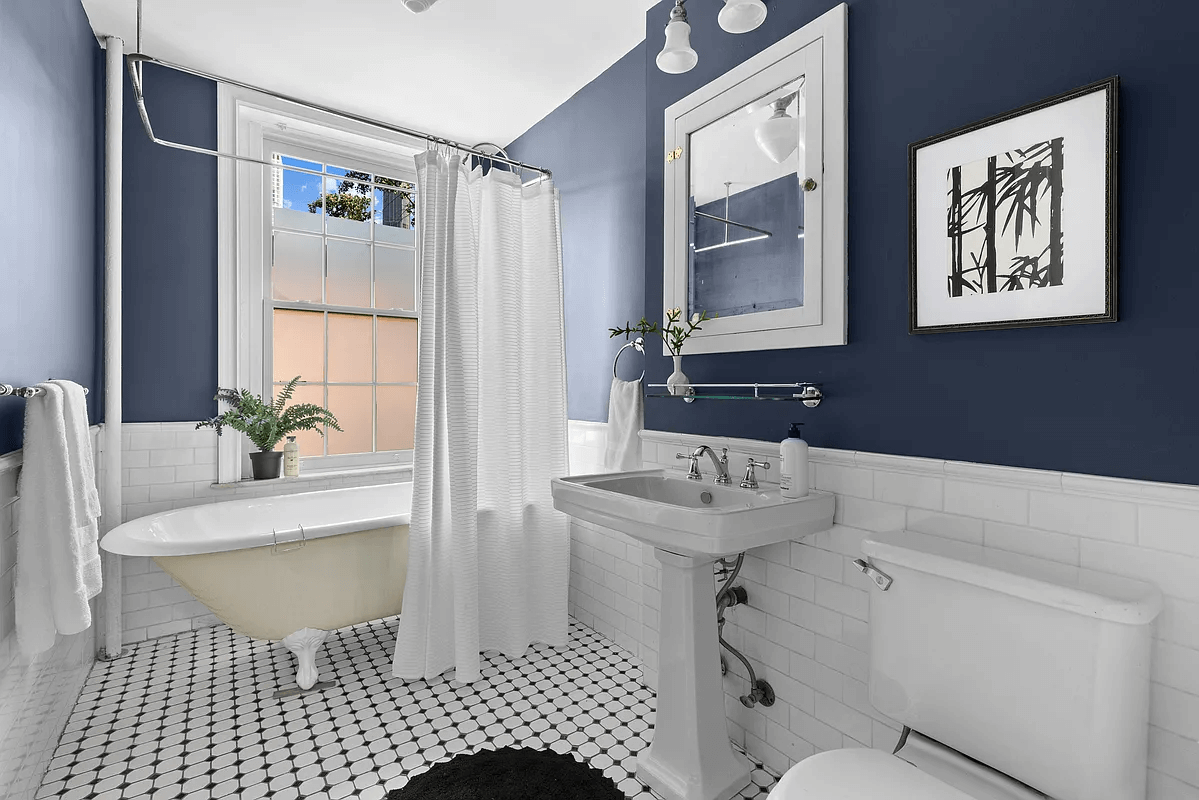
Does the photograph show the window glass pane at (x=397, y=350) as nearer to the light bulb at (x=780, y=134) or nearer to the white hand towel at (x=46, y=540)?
the white hand towel at (x=46, y=540)

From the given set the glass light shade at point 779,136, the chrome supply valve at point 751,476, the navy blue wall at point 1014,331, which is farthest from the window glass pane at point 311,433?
the glass light shade at point 779,136

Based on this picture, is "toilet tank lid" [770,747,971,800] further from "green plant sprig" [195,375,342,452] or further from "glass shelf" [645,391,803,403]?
"green plant sprig" [195,375,342,452]

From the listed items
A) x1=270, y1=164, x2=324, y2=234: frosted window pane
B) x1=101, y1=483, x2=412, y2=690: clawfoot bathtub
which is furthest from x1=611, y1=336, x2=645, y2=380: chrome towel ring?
x1=270, y1=164, x2=324, y2=234: frosted window pane

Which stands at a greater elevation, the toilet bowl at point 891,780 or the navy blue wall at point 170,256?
the navy blue wall at point 170,256

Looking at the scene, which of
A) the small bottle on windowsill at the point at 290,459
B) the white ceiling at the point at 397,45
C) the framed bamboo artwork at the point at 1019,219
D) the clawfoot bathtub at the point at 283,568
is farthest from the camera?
the small bottle on windowsill at the point at 290,459

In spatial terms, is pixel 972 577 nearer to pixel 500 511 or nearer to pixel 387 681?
pixel 500 511

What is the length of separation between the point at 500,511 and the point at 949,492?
186 centimetres

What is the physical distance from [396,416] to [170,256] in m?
1.46

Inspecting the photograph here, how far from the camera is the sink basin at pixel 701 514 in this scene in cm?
153

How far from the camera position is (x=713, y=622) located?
1.84 meters

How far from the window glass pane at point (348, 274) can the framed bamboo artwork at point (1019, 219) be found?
10.2ft

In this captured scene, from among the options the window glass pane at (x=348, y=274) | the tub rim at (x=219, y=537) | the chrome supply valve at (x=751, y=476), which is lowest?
the tub rim at (x=219, y=537)

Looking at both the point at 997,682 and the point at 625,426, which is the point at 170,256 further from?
the point at 997,682

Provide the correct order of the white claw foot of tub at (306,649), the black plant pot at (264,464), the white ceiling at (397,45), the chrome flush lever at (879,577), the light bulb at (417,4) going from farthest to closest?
the black plant pot at (264,464), the white ceiling at (397,45), the white claw foot of tub at (306,649), the light bulb at (417,4), the chrome flush lever at (879,577)
